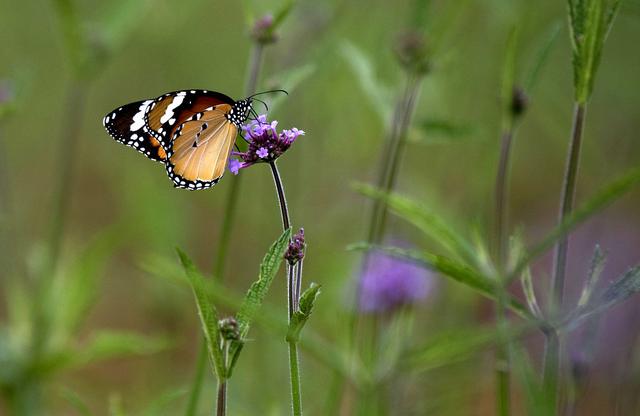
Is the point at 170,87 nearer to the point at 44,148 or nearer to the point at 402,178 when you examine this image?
the point at 402,178

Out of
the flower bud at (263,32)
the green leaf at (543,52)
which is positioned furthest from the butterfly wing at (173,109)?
the green leaf at (543,52)

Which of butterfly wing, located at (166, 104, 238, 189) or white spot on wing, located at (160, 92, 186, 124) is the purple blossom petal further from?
white spot on wing, located at (160, 92, 186, 124)

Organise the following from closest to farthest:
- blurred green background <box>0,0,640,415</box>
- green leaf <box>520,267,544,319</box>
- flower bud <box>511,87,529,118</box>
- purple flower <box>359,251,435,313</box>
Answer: green leaf <box>520,267,544,319</box> < flower bud <box>511,87,529,118</box> < purple flower <box>359,251,435,313</box> < blurred green background <box>0,0,640,415</box>

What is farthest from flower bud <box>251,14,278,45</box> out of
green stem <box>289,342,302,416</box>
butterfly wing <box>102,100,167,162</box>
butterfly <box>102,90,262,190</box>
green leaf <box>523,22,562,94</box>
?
green stem <box>289,342,302,416</box>

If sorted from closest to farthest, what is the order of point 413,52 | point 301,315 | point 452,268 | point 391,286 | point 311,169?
1. point 301,315
2. point 452,268
3. point 413,52
4. point 391,286
5. point 311,169

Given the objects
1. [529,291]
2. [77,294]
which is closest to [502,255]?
[529,291]

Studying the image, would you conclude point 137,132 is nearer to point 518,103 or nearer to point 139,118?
point 139,118
